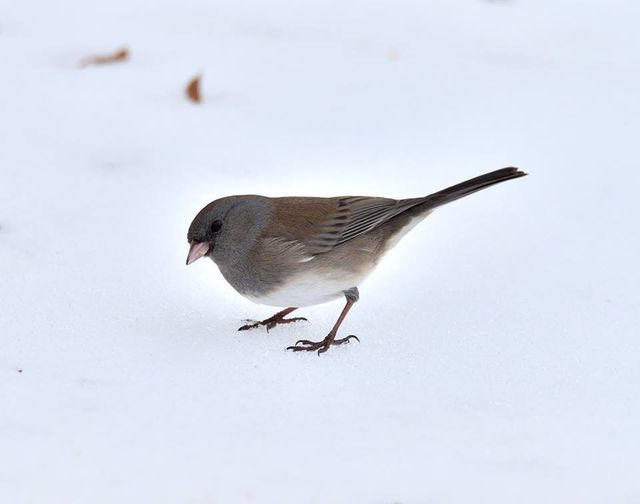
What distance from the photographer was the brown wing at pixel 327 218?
411 centimetres

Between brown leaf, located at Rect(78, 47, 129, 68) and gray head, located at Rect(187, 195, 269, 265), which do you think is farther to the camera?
brown leaf, located at Rect(78, 47, 129, 68)

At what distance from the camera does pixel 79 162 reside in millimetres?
5277

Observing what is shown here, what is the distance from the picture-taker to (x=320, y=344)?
4047 mm

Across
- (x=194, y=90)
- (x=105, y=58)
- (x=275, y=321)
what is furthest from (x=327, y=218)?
(x=105, y=58)

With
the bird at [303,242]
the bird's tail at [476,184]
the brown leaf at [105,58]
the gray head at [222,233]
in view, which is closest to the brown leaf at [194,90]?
the brown leaf at [105,58]

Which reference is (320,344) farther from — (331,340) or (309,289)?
(309,289)

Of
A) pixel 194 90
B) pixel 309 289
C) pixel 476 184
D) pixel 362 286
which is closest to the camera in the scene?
pixel 309 289

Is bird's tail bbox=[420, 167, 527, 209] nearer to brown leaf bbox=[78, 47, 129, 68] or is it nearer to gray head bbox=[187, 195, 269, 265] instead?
gray head bbox=[187, 195, 269, 265]

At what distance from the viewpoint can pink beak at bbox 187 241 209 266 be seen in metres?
4.08

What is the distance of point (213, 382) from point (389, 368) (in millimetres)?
656

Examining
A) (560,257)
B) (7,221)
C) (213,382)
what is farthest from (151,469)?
(560,257)

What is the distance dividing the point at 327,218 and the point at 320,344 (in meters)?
0.53

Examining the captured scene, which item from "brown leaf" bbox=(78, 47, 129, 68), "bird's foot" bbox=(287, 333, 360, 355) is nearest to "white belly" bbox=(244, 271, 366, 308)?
"bird's foot" bbox=(287, 333, 360, 355)

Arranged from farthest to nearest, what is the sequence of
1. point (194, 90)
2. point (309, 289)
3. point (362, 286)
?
1. point (194, 90)
2. point (362, 286)
3. point (309, 289)
